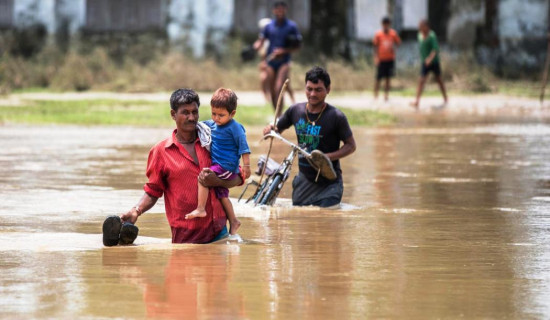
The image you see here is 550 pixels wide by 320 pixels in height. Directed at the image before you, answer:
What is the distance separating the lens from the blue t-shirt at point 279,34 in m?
18.2

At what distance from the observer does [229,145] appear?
716 centimetres

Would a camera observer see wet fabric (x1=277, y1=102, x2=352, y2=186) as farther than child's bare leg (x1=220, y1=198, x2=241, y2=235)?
Yes

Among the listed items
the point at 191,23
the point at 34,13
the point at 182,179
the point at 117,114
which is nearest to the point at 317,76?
the point at 182,179

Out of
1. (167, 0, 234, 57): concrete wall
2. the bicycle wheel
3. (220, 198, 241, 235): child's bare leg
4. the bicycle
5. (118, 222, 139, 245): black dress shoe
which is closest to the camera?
(118, 222, 139, 245): black dress shoe

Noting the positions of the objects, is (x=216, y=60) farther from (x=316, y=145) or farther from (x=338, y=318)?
(x=338, y=318)

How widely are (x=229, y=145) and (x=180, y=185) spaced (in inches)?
15.5

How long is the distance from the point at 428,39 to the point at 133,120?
705 cm

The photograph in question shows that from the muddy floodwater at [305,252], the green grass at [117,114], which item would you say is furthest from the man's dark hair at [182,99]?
the green grass at [117,114]

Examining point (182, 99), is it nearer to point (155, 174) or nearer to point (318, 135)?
point (155, 174)

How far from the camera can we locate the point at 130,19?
29812 mm

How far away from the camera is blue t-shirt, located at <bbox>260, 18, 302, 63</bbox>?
18250mm

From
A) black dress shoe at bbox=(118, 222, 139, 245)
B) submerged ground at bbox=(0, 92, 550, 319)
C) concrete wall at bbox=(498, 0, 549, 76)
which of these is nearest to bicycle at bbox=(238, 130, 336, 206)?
submerged ground at bbox=(0, 92, 550, 319)

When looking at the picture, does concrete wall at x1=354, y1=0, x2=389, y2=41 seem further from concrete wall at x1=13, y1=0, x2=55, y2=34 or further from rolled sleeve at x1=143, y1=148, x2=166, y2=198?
rolled sleeve at x1=143, y1=148, x2=166, y2=198

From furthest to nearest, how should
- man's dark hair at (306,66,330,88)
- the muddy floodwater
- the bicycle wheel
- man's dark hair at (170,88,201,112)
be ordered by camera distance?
the bicycle wheel < man's dark hair at (306,66,330,88) < man's dark hair at (170,88,201,112) < the muddy floodwater
